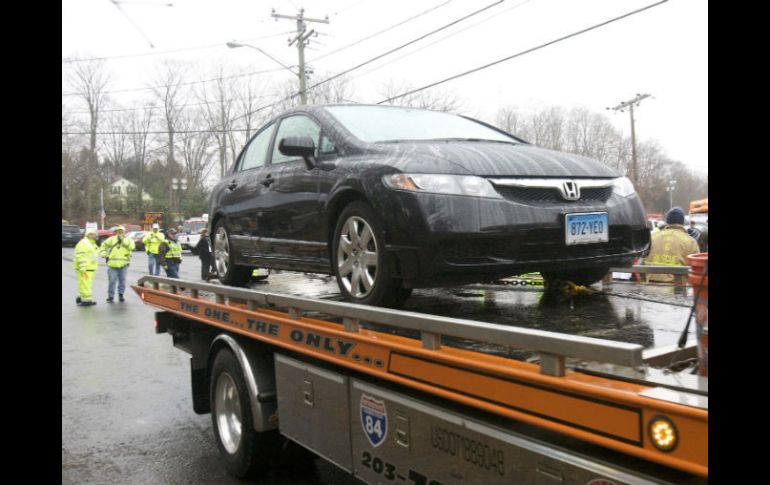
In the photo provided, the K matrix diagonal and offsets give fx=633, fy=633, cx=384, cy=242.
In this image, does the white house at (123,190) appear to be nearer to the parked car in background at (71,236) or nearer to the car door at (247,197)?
the parked car in background at (71,236)

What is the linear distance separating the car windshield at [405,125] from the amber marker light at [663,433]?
2.43 m

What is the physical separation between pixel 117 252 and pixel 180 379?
25.1 feet

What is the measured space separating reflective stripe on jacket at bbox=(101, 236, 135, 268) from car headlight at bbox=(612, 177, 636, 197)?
11887 millimetres

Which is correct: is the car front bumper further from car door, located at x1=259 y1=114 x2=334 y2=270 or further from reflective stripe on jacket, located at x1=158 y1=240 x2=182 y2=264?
reflective stripe on jacket, located at x1=158 y1=240 x2=182 y2=264

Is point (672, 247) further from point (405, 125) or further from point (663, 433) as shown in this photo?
point (663, 433)

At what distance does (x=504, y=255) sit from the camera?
2.97 meters

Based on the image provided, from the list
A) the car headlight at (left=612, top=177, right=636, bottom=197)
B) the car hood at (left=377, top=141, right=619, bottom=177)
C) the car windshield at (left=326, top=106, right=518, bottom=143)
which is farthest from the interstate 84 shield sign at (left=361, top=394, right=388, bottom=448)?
the car headlight at (left=612, top=177, right=636, bottom=197)

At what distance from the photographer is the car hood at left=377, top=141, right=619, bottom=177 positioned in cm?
308

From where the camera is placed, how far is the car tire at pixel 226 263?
5.23 meters

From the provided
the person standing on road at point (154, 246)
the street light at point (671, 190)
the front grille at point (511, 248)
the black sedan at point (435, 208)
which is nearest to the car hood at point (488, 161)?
the black sedan at point (435, 208)

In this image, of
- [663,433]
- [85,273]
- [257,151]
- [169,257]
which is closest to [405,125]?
[257,151]

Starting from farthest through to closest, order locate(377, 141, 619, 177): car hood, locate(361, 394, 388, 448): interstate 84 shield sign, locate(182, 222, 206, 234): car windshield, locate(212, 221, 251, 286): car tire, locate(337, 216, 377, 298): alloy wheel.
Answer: locate(182, 222, 206, 234): car windshield → locate(212, 221, 251, 286): car tire → locate(337, 216, 377, 298): alloy wheel → locate(377, 141, 619, 177): car hood → locate(361, 394, 388, 448): interstate 84 shield sign
